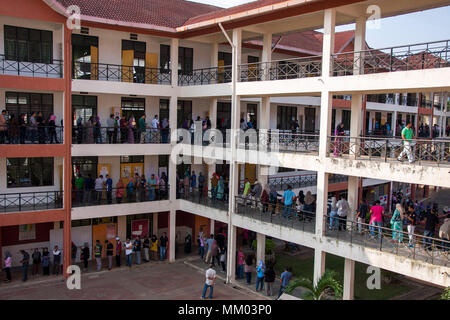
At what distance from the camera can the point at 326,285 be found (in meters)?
12.1

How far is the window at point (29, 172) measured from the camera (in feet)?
59.4

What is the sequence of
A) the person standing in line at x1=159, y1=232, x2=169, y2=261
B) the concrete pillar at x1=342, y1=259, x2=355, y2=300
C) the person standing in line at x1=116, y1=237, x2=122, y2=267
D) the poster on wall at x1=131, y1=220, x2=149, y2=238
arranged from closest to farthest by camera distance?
the concrete pillar at x1=342, y1=259, x2=355, y2=300 < the person standing in line at x1=116, y1=237, x2=122, y2=267 < the person standing in line at x1=159, y1=232, x2=169, y2=261 < the poster on wall at x1=131, y1=220, x2=149, y2=238

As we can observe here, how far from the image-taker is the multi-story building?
14.0 m

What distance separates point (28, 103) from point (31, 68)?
1.53m

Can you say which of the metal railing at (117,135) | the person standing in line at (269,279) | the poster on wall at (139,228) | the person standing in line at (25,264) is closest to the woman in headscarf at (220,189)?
the metal railing at (117,135)

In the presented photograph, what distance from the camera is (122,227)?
21188 mm

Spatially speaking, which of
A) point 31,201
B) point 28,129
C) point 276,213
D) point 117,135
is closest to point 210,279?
point 276,213

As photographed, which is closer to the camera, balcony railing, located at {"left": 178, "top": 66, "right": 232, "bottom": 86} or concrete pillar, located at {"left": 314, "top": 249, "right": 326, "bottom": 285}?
concrete pillar, located at {"left": 314, "top": 249, "right": 326, "bottom": 285}

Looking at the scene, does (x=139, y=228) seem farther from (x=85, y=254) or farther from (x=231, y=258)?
(x=231, y=258)

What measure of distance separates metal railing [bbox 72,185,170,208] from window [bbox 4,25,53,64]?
612cm

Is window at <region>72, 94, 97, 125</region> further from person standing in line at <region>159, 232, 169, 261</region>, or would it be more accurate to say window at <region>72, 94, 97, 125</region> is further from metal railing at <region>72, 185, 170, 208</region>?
person standing in line at <region>159, 232, 169, 261</region>

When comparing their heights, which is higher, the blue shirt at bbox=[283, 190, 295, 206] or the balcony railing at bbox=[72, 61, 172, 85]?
the balcony railing at bbox=[72, 61, 172, 85]

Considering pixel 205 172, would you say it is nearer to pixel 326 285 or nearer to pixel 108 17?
pixel 108 17

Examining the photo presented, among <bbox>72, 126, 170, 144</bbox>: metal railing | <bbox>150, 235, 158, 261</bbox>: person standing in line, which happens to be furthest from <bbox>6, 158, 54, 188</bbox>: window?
<bbox>150, 235, 158, 261</bbox>: person standing in line
